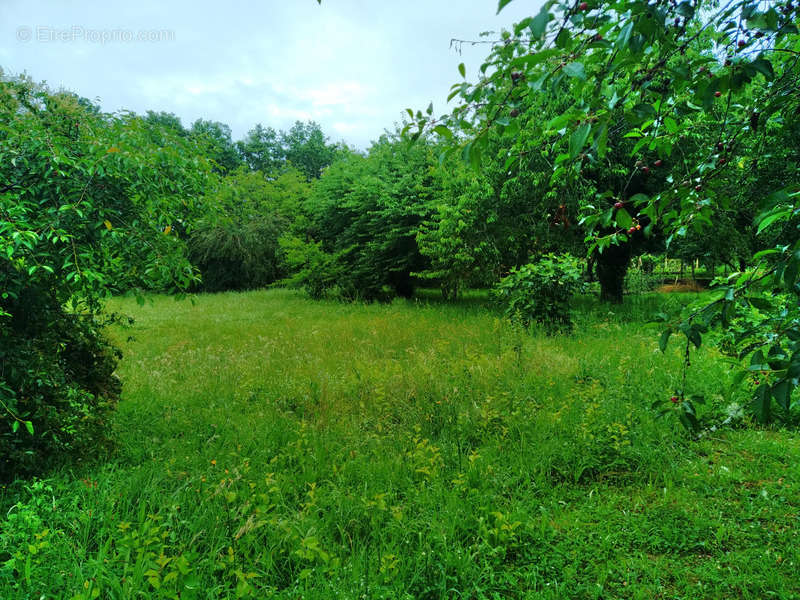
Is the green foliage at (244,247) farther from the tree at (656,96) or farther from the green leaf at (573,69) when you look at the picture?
the green leaf at (573,69)

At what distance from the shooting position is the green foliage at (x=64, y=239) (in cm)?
279

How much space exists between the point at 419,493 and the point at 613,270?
10257mm

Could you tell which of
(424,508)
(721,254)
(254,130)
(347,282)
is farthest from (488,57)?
(254,130)

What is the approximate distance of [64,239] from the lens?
2.56 meters

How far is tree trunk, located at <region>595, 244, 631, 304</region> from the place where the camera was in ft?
36.9

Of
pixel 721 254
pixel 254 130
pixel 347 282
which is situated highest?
pixel 254 130

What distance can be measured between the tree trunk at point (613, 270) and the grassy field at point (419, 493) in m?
6.03

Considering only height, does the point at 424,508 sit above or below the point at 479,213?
below

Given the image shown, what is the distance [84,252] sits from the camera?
281 cm

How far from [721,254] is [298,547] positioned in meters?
11.8

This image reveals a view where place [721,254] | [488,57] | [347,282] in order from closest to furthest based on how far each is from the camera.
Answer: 1. [488,57]
2. [721,254]
3. [347,282]

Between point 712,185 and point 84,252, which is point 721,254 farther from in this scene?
point 84,252

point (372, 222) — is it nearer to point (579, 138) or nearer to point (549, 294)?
point (549, 294)

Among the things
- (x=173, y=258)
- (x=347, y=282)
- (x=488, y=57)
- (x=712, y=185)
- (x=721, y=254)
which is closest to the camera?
(x=488, y=57)
